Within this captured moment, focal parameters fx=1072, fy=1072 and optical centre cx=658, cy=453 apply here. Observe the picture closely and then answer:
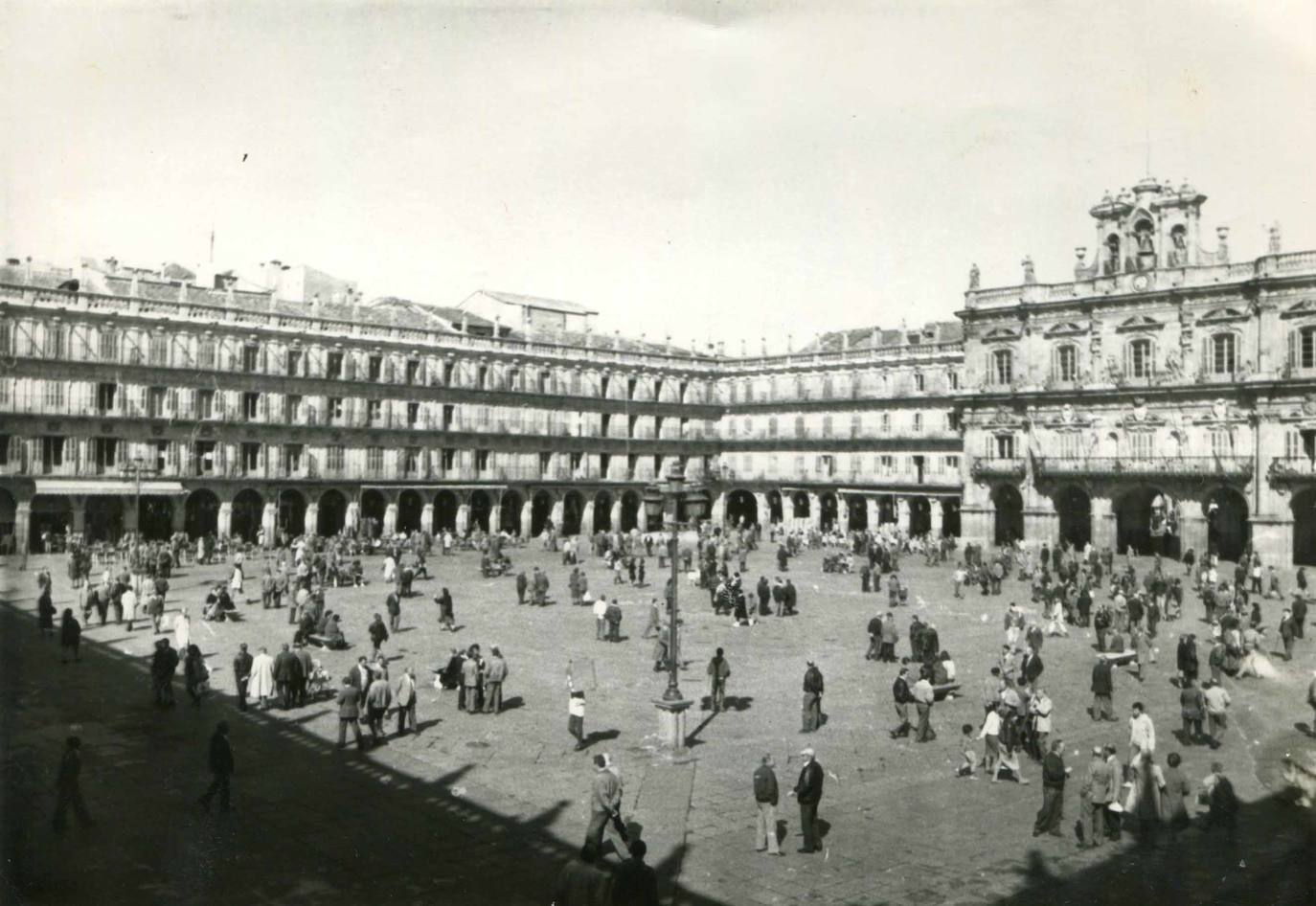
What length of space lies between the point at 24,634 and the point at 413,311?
34000 mm

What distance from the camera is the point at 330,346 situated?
49.2 meters

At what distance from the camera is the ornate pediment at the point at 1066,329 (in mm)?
46062

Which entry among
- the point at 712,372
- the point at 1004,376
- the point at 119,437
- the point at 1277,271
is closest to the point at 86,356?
the point at 119,437

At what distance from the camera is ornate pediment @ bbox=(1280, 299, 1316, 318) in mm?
39156

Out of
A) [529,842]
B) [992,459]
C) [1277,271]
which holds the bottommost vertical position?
[529,842]

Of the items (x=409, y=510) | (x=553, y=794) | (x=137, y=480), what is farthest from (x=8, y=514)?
(x=553, y=794)

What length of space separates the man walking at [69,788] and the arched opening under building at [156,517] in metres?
34.3

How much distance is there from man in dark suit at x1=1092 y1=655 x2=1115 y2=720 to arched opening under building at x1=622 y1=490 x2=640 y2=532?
43.4 m

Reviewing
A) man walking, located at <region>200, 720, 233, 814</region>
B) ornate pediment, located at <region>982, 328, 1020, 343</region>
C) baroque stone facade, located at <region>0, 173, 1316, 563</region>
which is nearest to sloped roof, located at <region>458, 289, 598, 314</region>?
baroque stone facade, located at <region>0, 173, 1316, 563</region>

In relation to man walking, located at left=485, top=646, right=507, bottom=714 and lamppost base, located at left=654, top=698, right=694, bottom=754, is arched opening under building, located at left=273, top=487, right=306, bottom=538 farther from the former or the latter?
lamppost base, located at left=654, top=698, right=694, bottom=754

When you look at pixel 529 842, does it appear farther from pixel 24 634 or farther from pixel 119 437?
pixel 119 437

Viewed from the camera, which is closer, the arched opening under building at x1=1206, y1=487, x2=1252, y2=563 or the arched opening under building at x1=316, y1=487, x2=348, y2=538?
the arched opening under building at x1=1206, y1=487, x2=1252, y2=563

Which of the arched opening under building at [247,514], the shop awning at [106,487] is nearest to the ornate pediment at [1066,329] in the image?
the arched opening under building at [247,514]

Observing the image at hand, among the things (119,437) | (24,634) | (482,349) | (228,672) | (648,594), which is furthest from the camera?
(482,349)
